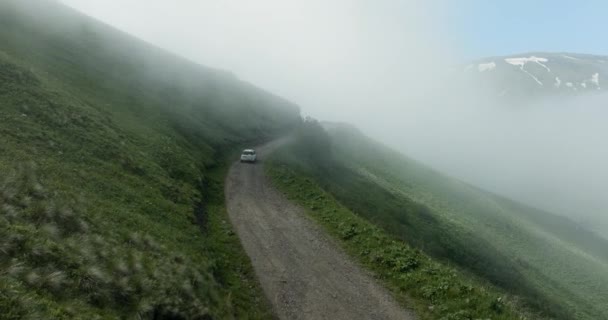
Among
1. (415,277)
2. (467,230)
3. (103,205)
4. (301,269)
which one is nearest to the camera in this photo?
(103,205)

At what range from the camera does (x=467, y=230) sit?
173 ft

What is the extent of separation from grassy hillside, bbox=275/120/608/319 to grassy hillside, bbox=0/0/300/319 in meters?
16.2

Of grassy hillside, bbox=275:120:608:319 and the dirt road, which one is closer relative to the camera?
the dirt road

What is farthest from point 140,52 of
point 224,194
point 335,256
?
point 335,256

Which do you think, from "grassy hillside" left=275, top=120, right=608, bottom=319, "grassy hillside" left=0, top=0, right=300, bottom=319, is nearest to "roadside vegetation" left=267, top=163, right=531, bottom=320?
"grassy hillside" left=275, top=120, right=608, bottom=319

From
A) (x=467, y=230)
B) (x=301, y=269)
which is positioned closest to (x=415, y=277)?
(x=301, y=269)

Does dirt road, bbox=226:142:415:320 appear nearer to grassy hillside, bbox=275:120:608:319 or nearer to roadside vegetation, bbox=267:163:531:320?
roadside vegetation, bbox=267:163:531:320

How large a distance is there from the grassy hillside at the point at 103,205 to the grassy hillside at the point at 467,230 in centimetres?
1621

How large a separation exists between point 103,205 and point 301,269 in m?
12.2

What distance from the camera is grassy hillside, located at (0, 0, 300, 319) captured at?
1162cm

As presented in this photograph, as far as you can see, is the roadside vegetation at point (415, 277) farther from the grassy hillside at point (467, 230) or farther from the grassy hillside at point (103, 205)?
the grassy hillside at point (103, 205)

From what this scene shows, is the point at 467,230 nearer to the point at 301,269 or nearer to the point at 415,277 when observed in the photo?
the point at 415,277

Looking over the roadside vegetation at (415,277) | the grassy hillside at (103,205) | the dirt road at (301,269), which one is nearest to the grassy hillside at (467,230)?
the roadside vegetation at (415,277)

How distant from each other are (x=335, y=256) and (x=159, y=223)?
38.9ft
